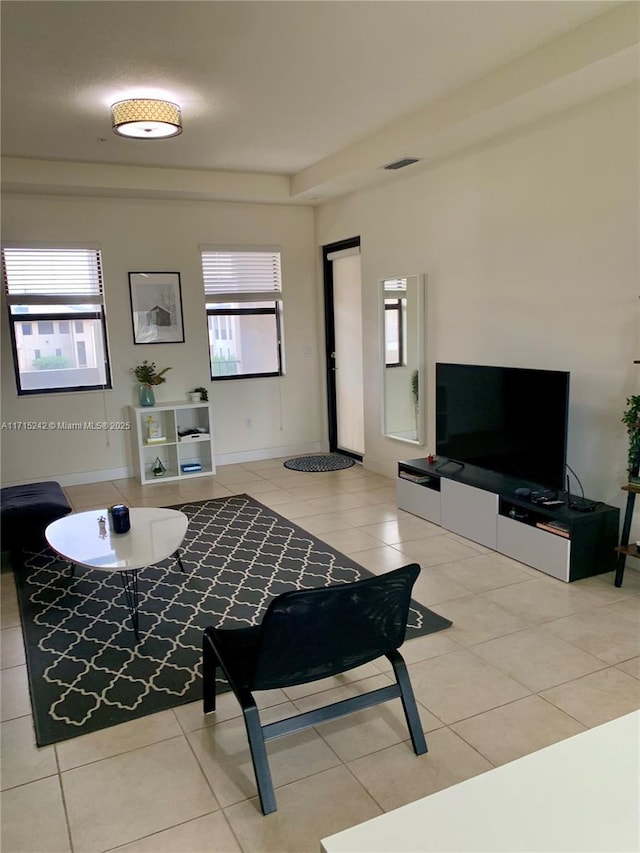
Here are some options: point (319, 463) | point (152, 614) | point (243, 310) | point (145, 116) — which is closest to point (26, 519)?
point (152, 614)

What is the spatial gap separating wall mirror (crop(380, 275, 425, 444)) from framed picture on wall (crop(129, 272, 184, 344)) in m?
2.07

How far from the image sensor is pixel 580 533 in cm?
359

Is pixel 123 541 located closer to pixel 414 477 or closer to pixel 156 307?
pixel 414 477

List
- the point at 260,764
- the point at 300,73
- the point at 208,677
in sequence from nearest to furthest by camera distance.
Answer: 1. the point at 260,764
2. the point at 208,677
3. the point at 300,73

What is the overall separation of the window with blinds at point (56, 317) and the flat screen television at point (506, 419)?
11.0 feet

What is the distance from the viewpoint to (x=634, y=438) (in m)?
3.42

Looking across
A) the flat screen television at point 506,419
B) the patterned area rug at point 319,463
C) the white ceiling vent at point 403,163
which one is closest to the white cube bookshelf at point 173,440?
the patterned area rug at point 319,463

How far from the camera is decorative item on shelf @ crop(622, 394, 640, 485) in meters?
3.40

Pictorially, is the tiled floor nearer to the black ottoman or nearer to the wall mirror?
the black ottoman

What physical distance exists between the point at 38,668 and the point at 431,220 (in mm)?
4163

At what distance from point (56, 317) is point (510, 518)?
4389mm

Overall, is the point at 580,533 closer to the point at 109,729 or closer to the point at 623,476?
the point at 623,476

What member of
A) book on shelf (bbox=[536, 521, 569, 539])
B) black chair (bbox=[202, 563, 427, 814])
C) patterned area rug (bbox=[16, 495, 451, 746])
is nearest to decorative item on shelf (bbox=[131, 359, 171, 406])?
patterned area rug (bbox=[16, 495, 451, 746])

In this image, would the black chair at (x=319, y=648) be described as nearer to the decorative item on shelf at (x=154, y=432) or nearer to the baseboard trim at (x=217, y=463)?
the decorative item on shelf at (x=154, y=432)
